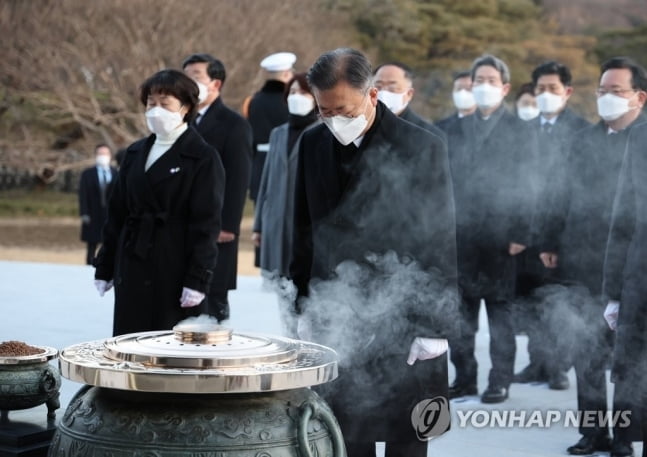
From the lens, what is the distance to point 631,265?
4.28 m

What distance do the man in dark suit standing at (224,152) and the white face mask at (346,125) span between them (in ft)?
8.77

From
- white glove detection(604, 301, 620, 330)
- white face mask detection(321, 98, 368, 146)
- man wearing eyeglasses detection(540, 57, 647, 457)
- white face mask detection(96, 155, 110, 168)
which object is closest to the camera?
white face mask detection(321, 98, 368, 146)

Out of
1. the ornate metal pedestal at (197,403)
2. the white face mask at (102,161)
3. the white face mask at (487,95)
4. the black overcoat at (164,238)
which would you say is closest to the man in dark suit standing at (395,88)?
the white face mask at (487,95)

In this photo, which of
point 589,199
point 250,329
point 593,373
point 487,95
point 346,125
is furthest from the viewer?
point 250,329

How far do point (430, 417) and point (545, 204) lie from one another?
2.84m

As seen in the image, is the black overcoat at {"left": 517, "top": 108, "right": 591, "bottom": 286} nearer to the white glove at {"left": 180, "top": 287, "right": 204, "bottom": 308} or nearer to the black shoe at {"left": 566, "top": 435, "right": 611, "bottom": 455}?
the black shoe at {"left": 566, "top": 435, "right": 611, "bottom": 455}

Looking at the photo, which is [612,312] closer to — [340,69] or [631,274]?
[631,274]

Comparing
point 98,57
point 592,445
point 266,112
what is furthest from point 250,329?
point 98,57

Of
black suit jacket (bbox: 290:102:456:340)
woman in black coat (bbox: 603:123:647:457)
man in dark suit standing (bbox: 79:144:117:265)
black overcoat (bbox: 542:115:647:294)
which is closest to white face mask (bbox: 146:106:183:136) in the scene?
black suit jacket (bbox: 290:102:456:340)

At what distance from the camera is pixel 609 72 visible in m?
5.04

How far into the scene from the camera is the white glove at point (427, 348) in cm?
330

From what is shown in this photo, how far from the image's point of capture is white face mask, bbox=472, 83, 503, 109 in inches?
248

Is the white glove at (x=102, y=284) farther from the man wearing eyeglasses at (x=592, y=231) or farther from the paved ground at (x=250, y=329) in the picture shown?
the man wearing eyeglasses at (x=592, y=231)

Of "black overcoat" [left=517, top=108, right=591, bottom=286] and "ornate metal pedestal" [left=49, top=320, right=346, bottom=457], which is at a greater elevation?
"black overcoat" [left=517, top=108, right=591, bottom=286]
